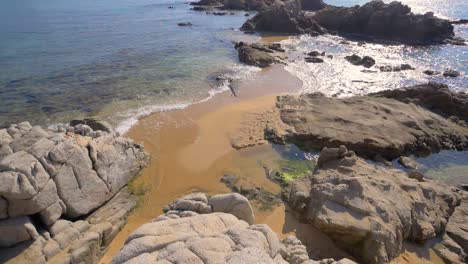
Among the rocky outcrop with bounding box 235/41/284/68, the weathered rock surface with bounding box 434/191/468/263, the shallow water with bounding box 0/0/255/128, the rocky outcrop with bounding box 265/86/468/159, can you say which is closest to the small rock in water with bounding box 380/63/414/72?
the rocky outcrop with bounding box 235/41/284/68

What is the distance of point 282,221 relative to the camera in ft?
37.8

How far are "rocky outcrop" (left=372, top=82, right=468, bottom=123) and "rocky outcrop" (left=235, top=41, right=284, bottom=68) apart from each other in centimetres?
1132

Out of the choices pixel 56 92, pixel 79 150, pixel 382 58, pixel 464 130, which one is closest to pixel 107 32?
pixel 56 92

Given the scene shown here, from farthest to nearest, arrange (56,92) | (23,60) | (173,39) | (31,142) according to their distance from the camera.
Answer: (173,39)
(23,60)
(56,92)
(31,142)

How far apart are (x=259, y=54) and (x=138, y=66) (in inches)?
389

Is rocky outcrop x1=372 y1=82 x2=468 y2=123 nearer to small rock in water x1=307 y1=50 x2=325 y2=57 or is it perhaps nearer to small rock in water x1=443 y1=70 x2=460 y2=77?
small rock in water x1=443 y1=70 x2=460 y2=77

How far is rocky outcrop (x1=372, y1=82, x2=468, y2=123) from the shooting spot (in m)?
19.8

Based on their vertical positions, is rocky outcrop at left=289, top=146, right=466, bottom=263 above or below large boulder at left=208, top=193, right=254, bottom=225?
below

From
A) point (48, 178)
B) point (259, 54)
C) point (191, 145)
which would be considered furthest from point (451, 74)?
point (48, 178)

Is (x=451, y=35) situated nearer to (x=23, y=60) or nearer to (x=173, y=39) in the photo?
(x=173, y=39)

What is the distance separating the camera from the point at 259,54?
3062 cm

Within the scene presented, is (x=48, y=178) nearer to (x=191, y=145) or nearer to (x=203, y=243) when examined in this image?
(x=203, y=243)

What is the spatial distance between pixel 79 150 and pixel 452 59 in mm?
33813

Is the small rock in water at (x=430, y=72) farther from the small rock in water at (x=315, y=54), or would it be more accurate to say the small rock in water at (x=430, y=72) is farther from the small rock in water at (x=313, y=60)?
the small rock in water at (x=315, y=54)
